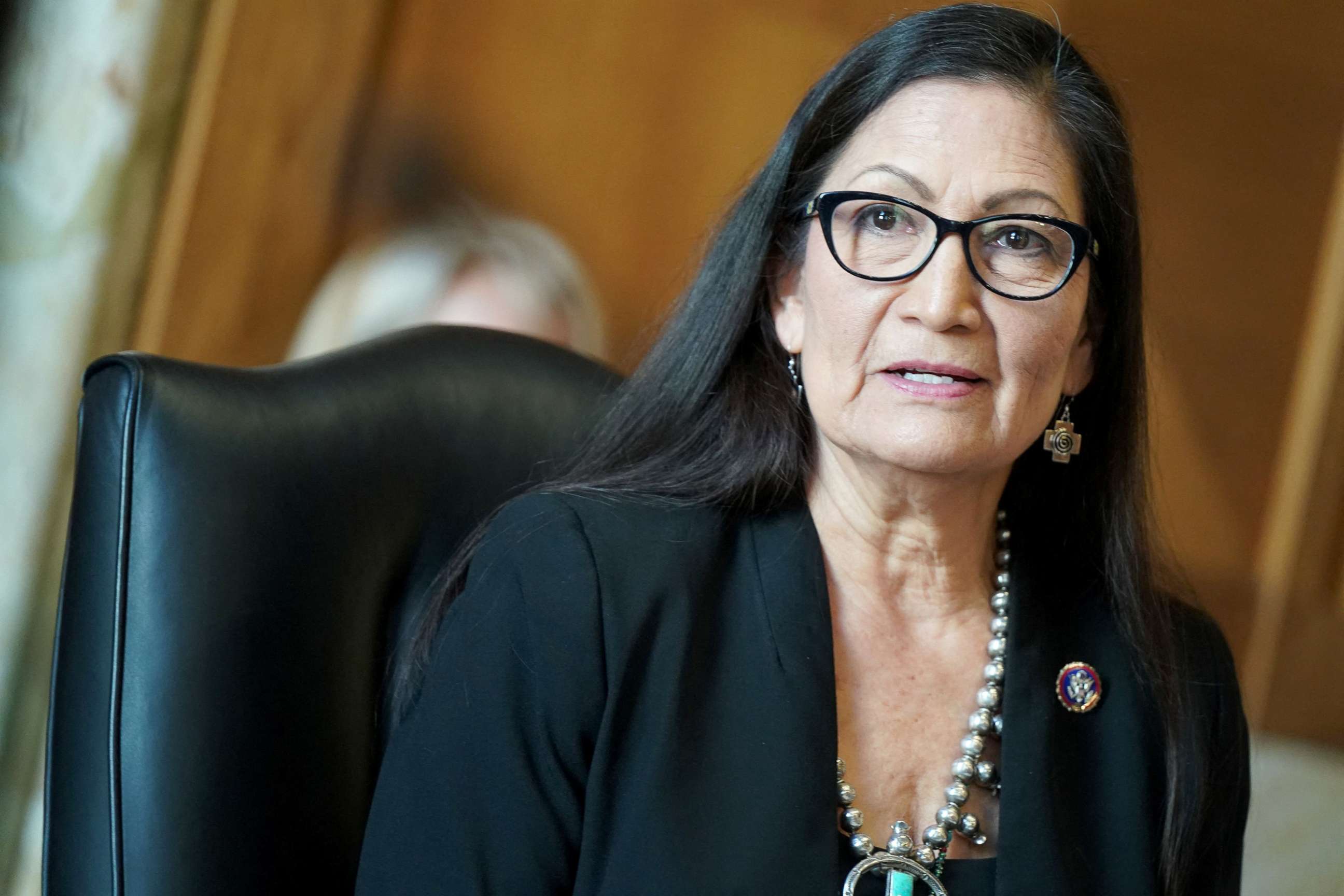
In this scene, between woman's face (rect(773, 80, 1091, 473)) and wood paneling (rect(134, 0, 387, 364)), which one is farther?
wood paneling (rect(134, 0, 387, 364))

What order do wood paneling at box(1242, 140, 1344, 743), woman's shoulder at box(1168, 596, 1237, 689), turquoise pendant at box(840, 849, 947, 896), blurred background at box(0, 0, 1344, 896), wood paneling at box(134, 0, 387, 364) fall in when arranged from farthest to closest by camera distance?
1. wood paneling at box(1242, 140, 1344, 743)
2. wood paneling at box(134, 0, 387, 364)
3. blurred background at box(0, 0, 1344, 896)
4. woman's shoulder at box(1168, 596, 1237, 689)
5. turquoise pendant at box(840, 849, 947, 896)

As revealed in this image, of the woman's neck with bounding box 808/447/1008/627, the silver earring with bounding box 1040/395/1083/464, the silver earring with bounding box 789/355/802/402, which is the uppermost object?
the silver earring with bounding box 789/355/802/402

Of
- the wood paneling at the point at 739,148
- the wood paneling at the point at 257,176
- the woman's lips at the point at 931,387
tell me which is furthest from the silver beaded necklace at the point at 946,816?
the wood paneling at the point at 257,176

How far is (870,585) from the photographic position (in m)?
1.46

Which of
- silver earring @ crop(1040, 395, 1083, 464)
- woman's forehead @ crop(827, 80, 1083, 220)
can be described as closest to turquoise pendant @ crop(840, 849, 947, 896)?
silver earring @ crop(1040, 395, 1083, 464)

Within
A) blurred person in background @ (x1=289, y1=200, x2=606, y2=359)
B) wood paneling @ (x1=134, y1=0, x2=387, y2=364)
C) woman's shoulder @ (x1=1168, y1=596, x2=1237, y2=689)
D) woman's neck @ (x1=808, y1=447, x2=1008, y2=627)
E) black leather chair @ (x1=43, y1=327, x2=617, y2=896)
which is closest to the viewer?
black leather chair @ (x1=43, y1=327, x2=617, y2=896)

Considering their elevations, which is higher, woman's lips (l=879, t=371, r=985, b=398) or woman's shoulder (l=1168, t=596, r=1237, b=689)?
woman's lips (l=879, t=371, r=985, b=398)

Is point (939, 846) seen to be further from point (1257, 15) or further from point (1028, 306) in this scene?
point (1257, 15)

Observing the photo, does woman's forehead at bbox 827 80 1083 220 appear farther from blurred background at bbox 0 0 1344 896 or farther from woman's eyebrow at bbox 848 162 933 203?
blurred background at bbox 0 0 1344 896

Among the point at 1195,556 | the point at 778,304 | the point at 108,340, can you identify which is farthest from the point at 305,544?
the point at 1195,556

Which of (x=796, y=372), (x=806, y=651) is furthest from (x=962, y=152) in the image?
(x=806, y=651)

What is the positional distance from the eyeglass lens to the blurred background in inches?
48.3

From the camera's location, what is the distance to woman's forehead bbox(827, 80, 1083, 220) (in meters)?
1.35

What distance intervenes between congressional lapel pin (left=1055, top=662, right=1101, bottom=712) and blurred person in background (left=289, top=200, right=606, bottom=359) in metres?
1.28
